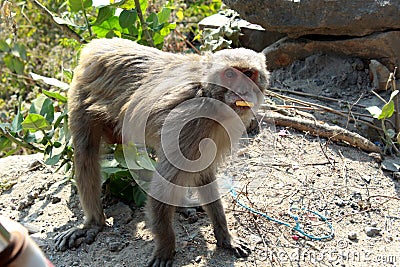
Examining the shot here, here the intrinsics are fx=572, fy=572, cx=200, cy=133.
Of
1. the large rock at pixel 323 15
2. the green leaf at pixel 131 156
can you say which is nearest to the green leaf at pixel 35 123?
the green leaf at pixel 131 156

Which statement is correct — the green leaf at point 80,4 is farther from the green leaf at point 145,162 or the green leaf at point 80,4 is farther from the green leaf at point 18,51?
the green leaf at point 145,162

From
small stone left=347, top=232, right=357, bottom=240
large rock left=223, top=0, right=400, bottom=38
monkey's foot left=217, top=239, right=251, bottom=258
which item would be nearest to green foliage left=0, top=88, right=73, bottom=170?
monkey's foot left=217, top=239, right=251, bottom=258

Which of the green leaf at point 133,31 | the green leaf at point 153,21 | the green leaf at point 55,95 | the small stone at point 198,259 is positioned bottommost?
the small stone at point 198,259

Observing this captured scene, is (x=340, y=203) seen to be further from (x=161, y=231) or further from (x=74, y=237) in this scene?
(x=74, y=237)

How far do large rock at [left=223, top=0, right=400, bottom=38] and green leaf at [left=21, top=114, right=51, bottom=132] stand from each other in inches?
87.3

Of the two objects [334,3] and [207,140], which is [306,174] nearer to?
[207,140]

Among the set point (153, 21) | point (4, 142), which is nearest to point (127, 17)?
point (153, 21)

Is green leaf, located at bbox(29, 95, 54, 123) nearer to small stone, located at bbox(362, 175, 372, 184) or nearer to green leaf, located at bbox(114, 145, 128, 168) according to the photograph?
green leaf, located at bbox(114, 145, 128, 168)

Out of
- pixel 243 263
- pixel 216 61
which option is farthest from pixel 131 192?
pixel 216 61

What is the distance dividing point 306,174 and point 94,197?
1664 millimetres

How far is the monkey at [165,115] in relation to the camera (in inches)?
136

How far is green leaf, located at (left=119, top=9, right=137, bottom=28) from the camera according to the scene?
185 inches

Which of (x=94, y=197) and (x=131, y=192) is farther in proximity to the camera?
(x=131, y=192)

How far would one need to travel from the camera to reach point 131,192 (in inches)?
176
